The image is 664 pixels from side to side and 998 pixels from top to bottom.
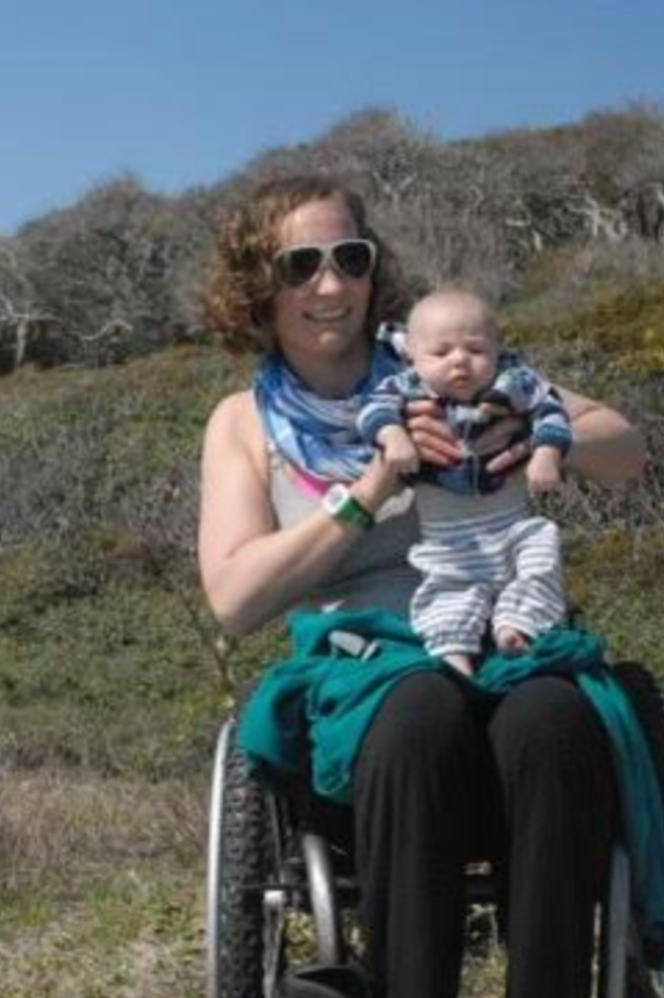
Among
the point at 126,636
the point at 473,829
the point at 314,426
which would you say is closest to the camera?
the point at 473,829

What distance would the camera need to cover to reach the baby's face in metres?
3.53

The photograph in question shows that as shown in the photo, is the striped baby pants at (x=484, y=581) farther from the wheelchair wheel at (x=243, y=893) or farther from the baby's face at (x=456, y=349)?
the wheelchair wheel at (x=243, y=893)

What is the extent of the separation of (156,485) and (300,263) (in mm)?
12403

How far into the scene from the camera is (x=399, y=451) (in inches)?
136

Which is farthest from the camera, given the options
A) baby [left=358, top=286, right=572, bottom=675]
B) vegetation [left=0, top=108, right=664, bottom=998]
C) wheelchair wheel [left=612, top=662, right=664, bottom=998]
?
vegetation [left=0, top=108, right=664, bottom=998]

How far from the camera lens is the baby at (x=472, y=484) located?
3428mm

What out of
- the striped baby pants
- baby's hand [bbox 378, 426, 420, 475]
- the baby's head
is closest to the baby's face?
the baby's head

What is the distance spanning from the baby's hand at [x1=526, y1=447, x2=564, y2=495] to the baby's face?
152 millimetres

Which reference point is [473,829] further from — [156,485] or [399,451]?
[156,485]

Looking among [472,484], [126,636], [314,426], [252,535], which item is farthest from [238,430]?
[126,636]

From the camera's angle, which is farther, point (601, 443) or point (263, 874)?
point (601, 443)

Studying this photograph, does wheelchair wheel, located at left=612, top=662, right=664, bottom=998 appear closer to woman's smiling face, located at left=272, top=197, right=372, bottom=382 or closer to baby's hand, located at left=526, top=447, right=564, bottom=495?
baby's hand, located at left=526, top=447, right=564, bottom=495

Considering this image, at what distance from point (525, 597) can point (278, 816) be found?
52 centimetres

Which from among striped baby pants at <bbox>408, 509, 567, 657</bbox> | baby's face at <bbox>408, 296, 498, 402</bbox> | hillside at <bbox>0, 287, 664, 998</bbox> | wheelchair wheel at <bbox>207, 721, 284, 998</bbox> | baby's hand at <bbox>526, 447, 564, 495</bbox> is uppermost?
baby's face at <bbox>408, 296, 498, 402</bbox>
